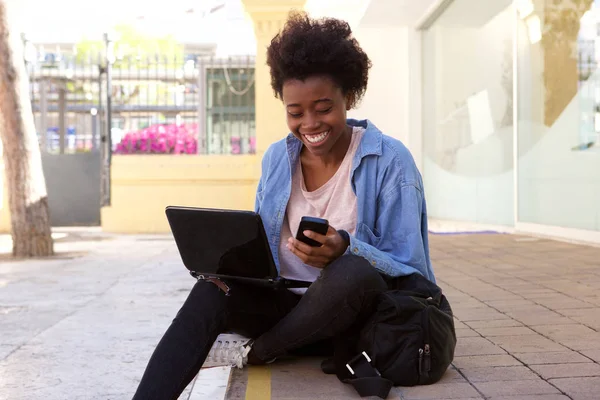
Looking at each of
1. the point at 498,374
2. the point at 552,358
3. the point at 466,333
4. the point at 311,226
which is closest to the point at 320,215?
A: the point at 311,226

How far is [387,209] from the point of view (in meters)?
3.04

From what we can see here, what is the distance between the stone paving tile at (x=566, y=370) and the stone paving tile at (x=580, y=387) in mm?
59

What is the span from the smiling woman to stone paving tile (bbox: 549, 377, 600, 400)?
23.8 inches

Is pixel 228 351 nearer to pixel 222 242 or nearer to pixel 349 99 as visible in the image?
pixel 222 242

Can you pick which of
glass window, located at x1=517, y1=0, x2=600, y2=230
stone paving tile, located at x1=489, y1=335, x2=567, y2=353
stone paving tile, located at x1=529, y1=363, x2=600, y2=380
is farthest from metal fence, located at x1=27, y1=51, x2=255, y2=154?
stone paving tile, located at x1=529, y1=363, x2=600, y2=380

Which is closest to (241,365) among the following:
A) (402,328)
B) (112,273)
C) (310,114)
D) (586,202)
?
(402,328)

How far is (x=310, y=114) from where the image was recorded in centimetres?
307

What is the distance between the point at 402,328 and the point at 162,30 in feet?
158

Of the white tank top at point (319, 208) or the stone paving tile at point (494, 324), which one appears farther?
the stone paving tile at point (494, 324)

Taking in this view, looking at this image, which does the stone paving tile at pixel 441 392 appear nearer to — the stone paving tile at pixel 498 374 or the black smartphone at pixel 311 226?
the stone paving tile at pixel 498 374

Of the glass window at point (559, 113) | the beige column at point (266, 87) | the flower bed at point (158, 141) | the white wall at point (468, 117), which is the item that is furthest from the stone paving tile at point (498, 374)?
the flower bed at point (158, 141)

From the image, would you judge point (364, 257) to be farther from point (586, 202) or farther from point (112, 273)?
point (586, 202)

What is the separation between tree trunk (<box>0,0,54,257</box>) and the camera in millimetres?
9414

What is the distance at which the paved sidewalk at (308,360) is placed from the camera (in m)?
3.10
